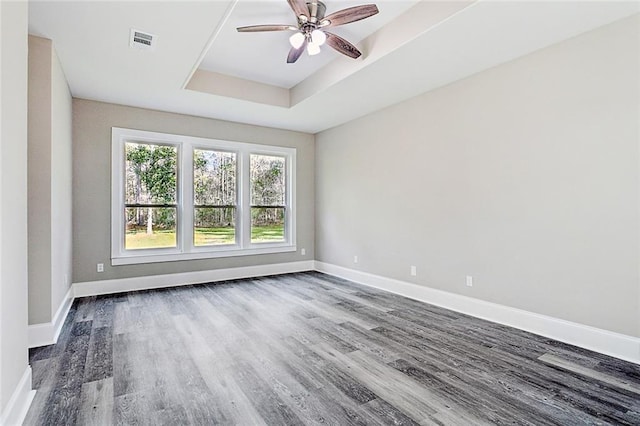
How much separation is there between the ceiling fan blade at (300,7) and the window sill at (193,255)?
410cm

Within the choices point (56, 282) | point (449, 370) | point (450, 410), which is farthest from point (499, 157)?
point (56, 282)

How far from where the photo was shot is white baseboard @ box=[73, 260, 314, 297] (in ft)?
15.8

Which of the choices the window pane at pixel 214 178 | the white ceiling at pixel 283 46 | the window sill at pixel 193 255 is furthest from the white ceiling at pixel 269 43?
the window sill at pixel 193 255

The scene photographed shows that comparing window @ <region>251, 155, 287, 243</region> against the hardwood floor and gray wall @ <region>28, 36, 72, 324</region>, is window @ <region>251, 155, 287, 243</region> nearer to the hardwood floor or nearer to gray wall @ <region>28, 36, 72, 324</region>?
the hardwood floor

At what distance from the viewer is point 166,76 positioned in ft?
12.9

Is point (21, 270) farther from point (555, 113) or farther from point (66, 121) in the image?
point (555, 113)

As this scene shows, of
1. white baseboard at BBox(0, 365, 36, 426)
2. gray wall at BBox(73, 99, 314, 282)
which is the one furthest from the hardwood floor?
gray wall at BBox(73, 99, 314, 282)

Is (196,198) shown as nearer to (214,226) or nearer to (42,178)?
(214,226)

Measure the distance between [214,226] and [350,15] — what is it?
416cm

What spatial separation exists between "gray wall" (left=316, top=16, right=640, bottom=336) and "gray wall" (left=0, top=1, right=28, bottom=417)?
160 inches

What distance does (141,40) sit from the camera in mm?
3104

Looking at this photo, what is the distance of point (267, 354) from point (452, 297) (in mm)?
2458

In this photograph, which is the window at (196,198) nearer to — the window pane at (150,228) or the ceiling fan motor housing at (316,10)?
the window pane at (150,228)

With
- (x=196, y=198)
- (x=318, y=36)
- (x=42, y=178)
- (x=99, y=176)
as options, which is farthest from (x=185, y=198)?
(x=318, y=36)
